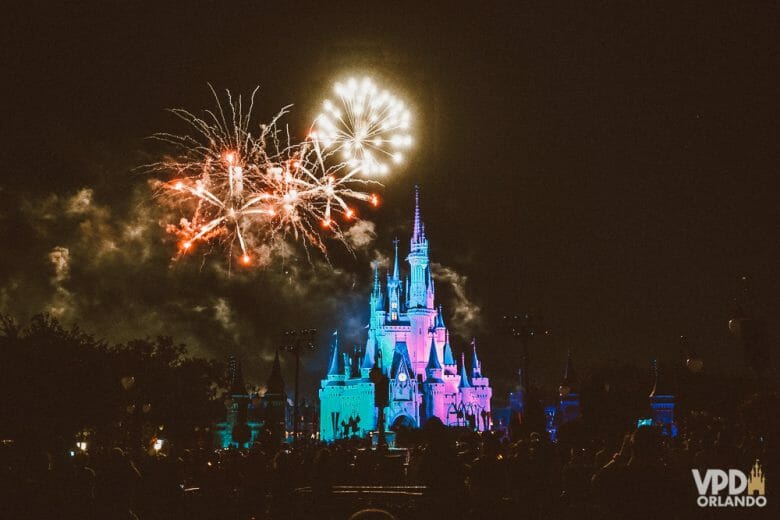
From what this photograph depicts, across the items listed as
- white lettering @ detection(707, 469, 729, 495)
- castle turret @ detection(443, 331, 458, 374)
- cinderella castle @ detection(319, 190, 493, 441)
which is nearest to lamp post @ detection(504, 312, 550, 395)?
white lettering @ detection(707, 469, 729, 495)

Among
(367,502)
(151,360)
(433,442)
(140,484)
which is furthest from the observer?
(151,360)

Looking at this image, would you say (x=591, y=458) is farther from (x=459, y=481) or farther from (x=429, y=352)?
(x=429, y=352)

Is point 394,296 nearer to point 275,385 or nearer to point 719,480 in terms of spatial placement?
point 275,385

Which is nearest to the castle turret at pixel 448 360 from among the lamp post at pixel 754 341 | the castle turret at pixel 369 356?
the castle turret at pixel 369 356

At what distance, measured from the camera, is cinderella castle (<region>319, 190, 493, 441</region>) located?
9731 centimetres

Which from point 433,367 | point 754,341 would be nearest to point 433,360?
point 433,367

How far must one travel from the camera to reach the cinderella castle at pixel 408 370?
97312 mm

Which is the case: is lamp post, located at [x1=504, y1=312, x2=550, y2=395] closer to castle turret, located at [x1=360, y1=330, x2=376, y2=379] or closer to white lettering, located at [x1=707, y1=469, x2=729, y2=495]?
white lettering, located at [x1=707, y1=469, x2=729, y2=495]

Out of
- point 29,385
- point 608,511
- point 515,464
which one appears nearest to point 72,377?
point 29,385

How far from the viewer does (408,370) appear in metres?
98.4

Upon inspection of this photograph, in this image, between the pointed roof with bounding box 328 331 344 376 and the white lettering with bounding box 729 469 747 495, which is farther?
the pointed roof with bounding box 328 331 344 376

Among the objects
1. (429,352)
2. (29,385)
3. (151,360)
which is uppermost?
(429,352)

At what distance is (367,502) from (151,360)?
149 feet

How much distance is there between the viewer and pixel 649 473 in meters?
6.24
